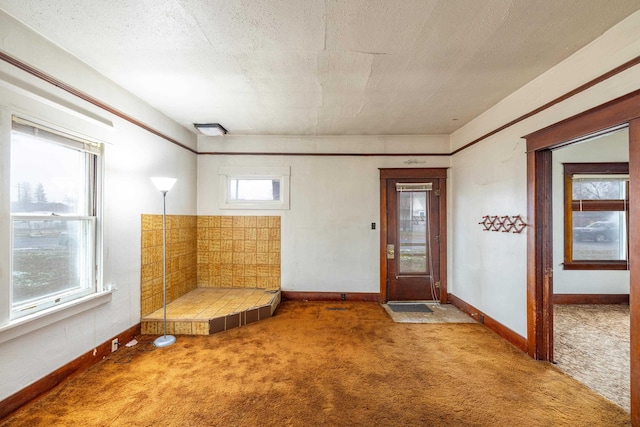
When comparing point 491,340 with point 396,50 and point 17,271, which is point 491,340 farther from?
point 17,271

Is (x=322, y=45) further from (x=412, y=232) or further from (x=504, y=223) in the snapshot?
(x=412, y=232)

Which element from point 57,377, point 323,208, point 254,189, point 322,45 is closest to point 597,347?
point 323,208

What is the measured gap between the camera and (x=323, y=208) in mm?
4570

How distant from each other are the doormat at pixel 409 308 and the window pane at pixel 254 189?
2479 mm

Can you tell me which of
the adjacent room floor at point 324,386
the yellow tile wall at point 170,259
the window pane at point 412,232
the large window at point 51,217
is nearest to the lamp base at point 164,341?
the adjacent room floor at point 324,386

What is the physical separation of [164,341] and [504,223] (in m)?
3.94

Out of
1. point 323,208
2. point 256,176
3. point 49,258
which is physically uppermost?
point 256,176

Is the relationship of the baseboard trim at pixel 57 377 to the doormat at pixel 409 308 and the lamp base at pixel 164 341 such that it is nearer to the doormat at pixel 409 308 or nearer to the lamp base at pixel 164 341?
the lamp base at pixel 164 341

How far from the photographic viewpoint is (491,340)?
10.1ft

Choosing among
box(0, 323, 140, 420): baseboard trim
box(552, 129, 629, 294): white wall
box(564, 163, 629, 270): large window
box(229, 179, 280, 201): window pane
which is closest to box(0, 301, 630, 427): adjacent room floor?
box(0, 323, 140, 420): baseboard trim

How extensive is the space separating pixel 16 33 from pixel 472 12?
299 centimetres

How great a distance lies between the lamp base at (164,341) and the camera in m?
2.95

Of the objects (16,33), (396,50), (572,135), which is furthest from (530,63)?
(16,33)

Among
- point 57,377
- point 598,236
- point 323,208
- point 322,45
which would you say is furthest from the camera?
point 323,208
